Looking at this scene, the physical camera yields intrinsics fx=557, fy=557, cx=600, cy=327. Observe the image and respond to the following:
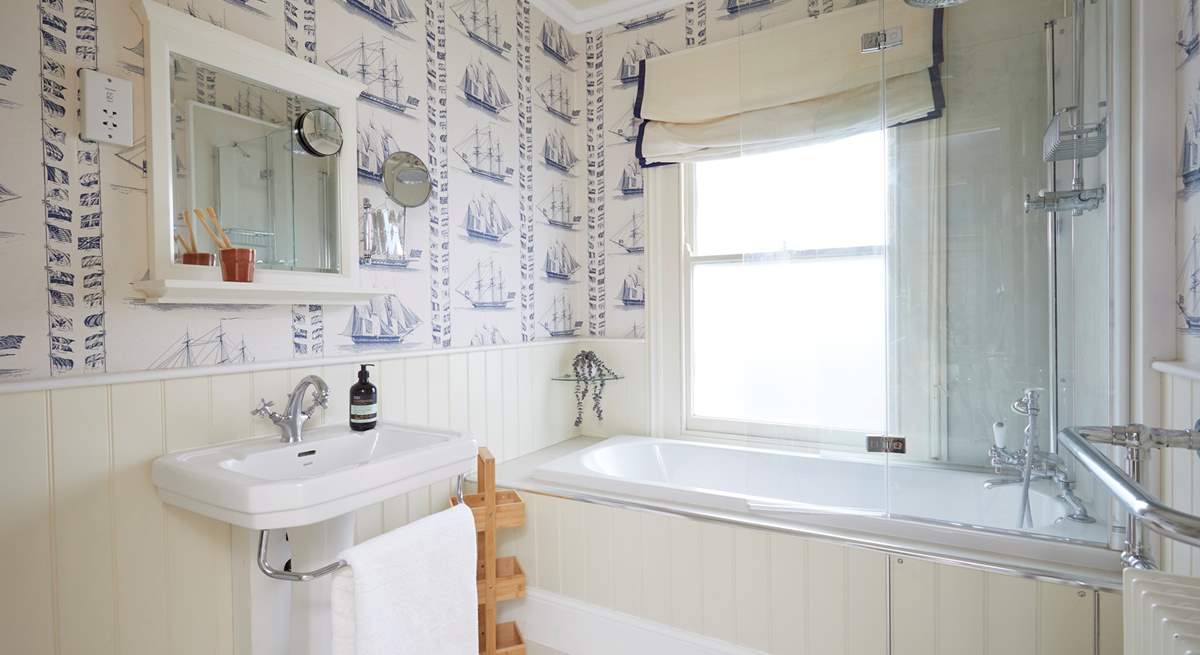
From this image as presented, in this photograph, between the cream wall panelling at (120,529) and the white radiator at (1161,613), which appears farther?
the cream wall panelling at (120,529)

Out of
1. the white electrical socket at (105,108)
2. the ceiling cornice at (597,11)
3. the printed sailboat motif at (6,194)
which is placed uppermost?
the ceiling cornice at (597,11)

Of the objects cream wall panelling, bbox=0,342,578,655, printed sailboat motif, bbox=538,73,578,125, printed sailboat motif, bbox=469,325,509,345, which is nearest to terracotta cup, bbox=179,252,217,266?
cream wall panelling, bbox=0,342,578,655

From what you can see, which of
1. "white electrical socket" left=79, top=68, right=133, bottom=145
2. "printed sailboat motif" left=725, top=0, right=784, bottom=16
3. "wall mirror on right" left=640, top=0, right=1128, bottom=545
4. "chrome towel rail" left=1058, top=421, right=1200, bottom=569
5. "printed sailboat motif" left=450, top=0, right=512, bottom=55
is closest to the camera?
"chrome towel rail" left=1058, top=421, right=1200, bottom=569

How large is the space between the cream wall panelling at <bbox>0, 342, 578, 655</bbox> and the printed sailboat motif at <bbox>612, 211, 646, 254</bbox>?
1588mm

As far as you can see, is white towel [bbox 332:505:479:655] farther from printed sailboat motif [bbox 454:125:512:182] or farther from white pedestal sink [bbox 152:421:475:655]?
printed sailboat motif [bbox 454:125:512:182]

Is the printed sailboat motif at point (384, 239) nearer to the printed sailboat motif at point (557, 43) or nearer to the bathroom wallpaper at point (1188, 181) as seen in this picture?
the printed sailboat motif at point (557, 43)

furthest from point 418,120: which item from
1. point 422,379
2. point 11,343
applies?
point 11,343

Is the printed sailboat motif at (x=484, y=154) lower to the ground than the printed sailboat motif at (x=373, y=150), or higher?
higher

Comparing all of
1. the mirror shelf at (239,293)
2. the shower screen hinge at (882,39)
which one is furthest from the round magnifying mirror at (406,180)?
the shower screen hinge at (882,39)

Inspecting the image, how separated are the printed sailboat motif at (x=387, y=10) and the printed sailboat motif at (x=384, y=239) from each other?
646mm

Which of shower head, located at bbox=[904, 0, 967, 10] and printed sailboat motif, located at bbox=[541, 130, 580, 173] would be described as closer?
shower head, located at bbox=[904, 0, 967, 10]

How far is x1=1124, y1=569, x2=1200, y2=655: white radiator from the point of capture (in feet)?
2.20

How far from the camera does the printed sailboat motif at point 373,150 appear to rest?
74.1 inches

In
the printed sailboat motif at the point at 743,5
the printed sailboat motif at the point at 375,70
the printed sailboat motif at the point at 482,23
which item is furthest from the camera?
the printed sailboat motif at the point at 743,5
